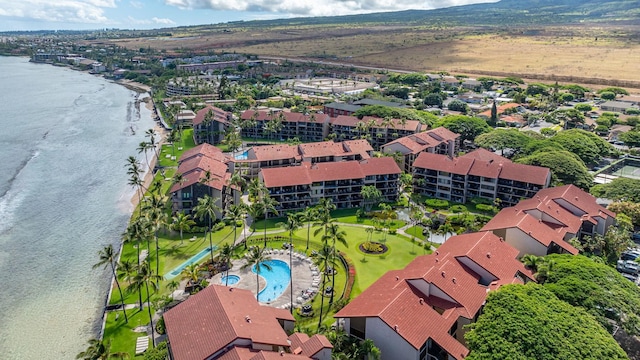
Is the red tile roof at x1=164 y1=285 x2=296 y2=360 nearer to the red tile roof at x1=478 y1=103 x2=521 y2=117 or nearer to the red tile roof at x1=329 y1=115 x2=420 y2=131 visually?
the red tile roof at x1=329 y1=115 x2=420 y2=131

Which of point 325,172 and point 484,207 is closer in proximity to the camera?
point 484,207

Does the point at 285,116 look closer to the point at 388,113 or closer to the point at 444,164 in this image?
the point at 388,113

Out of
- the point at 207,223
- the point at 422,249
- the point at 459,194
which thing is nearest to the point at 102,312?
the point at 207,223

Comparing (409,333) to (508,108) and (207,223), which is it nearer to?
(207,223)

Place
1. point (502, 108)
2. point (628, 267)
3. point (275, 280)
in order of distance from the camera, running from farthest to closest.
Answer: point (502, 108), point (275, 280), point (628, 267)

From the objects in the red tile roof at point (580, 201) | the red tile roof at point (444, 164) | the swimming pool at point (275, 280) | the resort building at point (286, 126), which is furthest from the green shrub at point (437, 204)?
the resort building at point (286, 126)

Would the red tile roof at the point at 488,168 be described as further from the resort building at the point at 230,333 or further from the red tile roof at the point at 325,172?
the resort building at the point at 230,333

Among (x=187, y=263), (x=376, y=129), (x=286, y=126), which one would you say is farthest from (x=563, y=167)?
(x=286, y=126)
